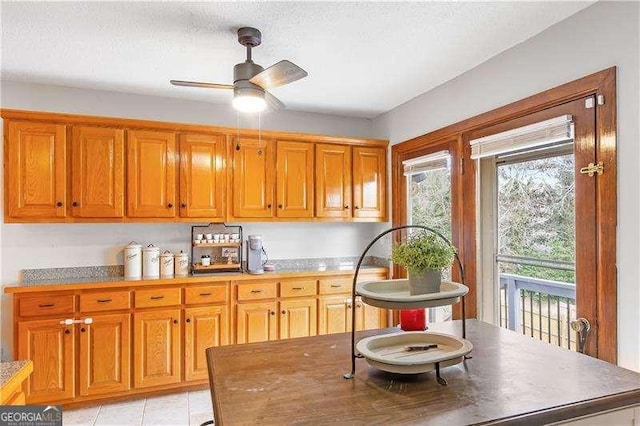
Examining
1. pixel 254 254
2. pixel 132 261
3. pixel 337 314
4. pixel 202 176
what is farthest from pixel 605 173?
pixel 132 261

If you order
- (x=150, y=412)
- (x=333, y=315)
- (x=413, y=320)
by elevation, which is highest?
(x=413, y=320)

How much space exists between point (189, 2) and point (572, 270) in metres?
2.59

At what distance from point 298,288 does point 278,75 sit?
82.9 inches

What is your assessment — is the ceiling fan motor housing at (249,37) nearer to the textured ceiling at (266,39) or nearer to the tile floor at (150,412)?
the textured ceiling at (266,39)

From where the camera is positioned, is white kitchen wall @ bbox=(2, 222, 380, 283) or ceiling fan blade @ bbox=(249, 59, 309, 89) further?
white kitchen wall @ bbox=(2, 222, 380, 283)

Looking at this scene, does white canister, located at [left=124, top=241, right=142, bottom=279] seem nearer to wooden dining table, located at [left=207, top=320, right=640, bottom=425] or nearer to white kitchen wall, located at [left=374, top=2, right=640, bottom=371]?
wooden dining table, located at [left=207, top=320, right=640, bottom=425]

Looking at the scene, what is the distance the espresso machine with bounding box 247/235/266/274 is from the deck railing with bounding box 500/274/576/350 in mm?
2113

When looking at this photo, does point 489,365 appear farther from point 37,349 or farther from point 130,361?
point 37,349

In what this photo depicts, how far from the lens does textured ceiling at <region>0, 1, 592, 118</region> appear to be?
212 centimetres

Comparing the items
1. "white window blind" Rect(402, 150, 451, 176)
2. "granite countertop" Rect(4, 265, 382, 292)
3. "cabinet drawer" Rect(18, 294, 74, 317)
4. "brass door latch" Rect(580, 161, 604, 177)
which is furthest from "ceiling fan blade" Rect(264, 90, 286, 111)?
"cabinet drawer" Rect(18, 294, 74, 317)

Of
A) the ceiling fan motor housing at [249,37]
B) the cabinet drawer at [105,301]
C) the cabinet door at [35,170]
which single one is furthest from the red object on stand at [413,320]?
the cabinet door at [35,170]

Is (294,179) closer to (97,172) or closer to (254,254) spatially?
(254,254)

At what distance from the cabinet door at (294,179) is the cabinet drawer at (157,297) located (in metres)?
1.17

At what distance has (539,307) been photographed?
249cm
